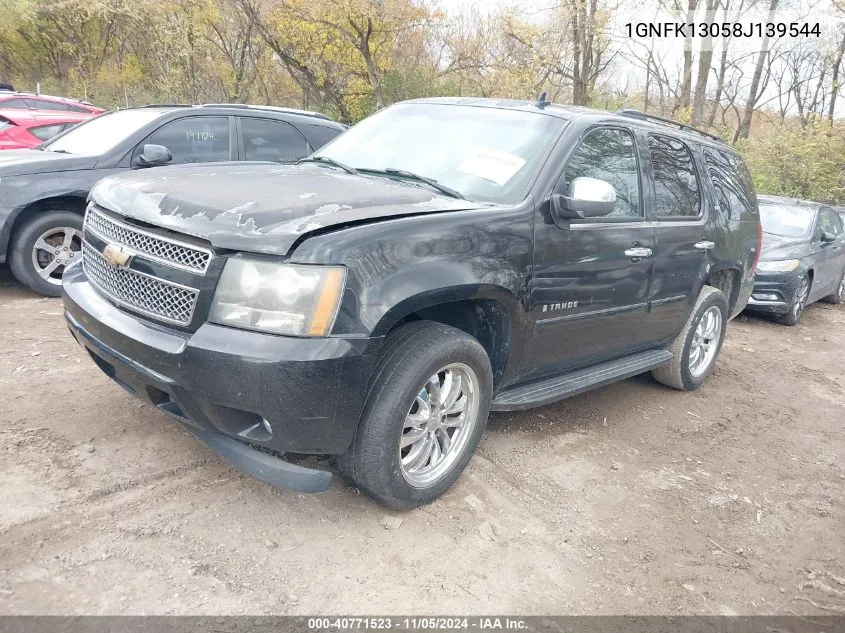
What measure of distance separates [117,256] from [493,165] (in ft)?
6.18

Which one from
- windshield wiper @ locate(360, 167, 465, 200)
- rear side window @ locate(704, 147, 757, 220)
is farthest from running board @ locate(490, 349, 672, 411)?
rear side window @ locate(704, 147, 757, 220)

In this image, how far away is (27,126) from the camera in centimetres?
853

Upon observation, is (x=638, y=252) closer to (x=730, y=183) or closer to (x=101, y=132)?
(x=730, y=183)

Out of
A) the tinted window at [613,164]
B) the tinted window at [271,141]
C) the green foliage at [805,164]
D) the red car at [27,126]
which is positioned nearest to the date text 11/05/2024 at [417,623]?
the tinted window at [613,164]

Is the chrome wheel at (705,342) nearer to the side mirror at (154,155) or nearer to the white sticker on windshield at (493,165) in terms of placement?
the white sticker on windshield at (493,165)

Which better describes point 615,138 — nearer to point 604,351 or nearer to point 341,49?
point 604,351

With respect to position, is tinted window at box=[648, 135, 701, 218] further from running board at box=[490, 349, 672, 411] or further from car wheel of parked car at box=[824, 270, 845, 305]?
car wheel of parked car at box=[824, 270, 845, 305]

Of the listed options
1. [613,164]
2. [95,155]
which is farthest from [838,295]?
[95,155]

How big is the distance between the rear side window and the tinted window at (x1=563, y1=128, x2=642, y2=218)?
3.96 ft

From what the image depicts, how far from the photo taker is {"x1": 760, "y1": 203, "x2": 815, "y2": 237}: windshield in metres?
9.05

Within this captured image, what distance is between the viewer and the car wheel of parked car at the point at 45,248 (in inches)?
215

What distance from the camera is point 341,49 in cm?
2372

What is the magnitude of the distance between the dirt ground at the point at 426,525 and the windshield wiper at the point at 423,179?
1.46 m

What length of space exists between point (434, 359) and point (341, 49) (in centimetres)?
2336
